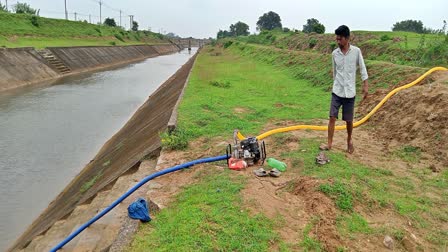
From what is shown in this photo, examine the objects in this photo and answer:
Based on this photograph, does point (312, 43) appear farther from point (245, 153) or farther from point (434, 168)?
point (245, 153)

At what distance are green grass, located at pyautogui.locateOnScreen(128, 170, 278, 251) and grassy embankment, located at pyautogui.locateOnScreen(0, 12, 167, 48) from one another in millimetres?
29980

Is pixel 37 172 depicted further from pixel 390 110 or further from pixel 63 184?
pixel 390 110

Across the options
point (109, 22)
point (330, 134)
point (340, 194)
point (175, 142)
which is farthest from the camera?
point (109, 22)

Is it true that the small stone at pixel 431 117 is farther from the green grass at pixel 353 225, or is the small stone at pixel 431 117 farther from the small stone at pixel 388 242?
the small stone at pixel 388 242

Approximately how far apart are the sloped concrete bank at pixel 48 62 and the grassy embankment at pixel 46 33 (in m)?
2.36

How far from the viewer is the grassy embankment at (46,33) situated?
109 ft

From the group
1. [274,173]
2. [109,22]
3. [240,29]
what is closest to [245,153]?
[274,173]

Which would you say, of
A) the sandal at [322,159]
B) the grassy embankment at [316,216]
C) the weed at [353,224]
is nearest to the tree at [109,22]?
the grassy embankment at [316,216]

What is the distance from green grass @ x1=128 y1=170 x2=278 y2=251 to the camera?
3840 mm

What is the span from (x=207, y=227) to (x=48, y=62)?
97.5ft

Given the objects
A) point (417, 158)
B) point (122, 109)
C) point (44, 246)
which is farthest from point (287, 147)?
point (122, 109)

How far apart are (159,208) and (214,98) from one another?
796 centimetres

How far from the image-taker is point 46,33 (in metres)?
41.0

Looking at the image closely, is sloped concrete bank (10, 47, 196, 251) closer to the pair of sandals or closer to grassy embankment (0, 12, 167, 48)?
the pair of sandals
